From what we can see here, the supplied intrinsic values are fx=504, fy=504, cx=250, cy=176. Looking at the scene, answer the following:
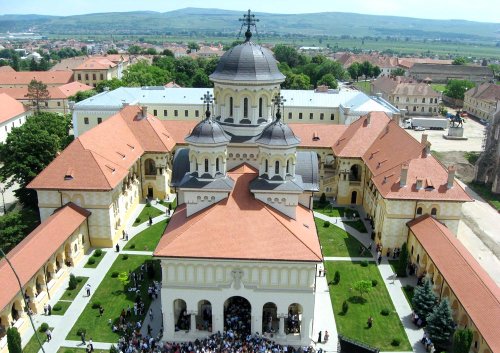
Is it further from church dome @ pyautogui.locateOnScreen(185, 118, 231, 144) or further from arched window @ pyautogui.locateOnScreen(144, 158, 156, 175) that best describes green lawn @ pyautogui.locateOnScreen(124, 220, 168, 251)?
church dome @ pyautogui.locateOnScreen(185, 118, 231, 144)

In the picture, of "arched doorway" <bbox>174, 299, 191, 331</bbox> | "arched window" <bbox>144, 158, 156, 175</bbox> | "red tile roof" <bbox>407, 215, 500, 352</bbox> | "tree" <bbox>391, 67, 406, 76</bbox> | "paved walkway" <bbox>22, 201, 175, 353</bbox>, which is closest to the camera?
"red tile roof" <bbox>407, 215, 500, 352</bbox>

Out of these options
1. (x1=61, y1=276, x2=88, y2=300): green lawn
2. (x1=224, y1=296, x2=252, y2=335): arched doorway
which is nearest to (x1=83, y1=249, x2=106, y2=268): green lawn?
(x1=61, y1=276, x2=88, y2=300): green lawn

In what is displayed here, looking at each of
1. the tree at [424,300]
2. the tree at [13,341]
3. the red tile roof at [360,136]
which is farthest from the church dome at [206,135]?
the red tile roof at [360,136]

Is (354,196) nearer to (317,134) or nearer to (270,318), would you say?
(317,134)

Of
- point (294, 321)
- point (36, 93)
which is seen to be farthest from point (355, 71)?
point (294, 321)

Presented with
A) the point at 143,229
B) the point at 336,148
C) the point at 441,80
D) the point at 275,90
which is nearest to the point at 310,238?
the point at 275,90

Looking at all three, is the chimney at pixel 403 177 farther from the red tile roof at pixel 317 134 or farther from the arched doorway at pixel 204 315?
the arched doorway at pixel 204 315
